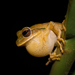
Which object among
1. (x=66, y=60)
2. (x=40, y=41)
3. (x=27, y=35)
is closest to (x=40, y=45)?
(x=40, y=41)

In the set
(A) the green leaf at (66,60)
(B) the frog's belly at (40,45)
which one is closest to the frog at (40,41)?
(B) the frog's belly at (40,45)

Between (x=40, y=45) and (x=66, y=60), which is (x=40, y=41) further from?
(x=66, y=60)

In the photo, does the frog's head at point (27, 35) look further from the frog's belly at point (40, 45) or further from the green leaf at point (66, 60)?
the green leaf at point (66, 60)

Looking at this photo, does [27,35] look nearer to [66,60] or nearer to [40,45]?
[40,45]

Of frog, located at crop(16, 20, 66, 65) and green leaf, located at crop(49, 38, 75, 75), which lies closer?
green leaf, located at crop(49, 38, 75, 75)

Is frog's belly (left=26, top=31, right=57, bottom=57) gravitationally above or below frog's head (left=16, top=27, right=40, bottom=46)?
below

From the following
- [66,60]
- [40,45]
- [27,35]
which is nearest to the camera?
[66,60]

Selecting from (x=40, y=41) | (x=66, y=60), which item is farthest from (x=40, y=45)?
(x=66, y=60)

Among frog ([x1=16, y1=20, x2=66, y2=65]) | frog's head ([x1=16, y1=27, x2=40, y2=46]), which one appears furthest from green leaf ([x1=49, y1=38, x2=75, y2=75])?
frog's head ([x1=16, y1=27, x2=40, y2=46])

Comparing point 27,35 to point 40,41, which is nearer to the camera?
point 40,41

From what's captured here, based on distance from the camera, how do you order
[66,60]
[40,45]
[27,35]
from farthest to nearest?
[27,35], [40,45], [66,60]

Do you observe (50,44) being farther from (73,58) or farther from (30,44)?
(73,58)

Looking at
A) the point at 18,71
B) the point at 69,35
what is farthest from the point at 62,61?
the point at 18,71

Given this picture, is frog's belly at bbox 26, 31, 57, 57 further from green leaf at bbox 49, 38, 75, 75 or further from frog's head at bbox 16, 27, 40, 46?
green leaf at bbox 49, 38, 75, 75
